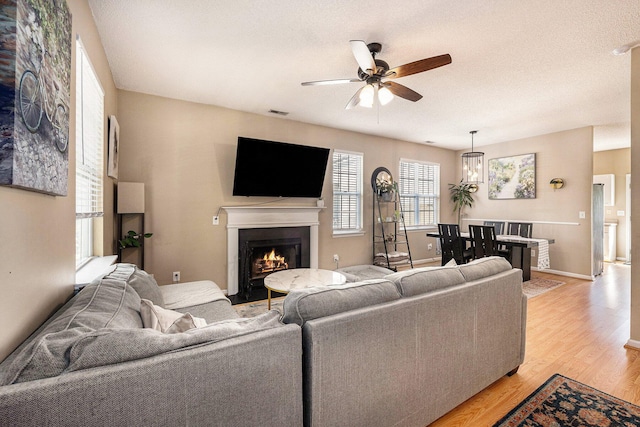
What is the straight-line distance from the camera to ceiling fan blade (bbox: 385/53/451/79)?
220cm

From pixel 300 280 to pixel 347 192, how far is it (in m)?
2.61

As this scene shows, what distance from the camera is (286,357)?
1194 mm

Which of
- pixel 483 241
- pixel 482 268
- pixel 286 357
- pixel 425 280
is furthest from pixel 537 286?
pixel 286 357

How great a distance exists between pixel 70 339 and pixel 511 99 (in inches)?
184

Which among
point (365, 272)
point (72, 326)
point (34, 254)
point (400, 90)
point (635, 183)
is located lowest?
point (365, 272)

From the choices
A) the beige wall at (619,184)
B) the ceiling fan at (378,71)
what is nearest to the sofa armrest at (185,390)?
Result: the ceiling fan at (378,71)

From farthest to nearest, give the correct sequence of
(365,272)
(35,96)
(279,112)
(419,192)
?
1. (419,192)
2. (365,272)
3. (279,112)
4. (35,96)

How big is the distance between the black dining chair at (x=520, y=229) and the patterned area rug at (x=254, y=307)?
4747mm

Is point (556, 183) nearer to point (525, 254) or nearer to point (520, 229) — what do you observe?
point (520, 229)

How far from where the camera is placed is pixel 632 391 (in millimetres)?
2094

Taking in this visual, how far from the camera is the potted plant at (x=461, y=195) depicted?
6.79 meters

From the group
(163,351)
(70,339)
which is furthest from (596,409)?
(70,339)

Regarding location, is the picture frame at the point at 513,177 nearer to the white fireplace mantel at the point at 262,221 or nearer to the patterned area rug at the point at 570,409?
the white fireplace mantel at the point at 262,221

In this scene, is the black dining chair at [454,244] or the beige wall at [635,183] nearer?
the beige wall at [635,183]
